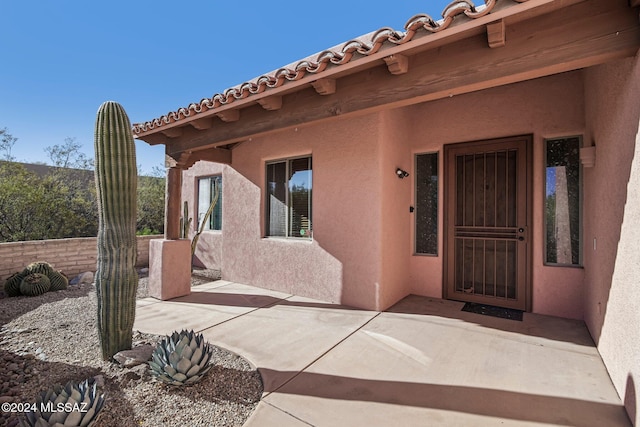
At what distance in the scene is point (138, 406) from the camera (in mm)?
2494

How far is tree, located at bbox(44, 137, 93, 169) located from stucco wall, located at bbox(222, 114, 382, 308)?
1108cm

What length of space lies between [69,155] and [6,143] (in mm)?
2643

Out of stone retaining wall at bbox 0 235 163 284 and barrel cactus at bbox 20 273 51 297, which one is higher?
stone retaining wall at bbox 0 235 163 284

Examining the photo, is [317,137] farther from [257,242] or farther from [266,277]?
[266,277]

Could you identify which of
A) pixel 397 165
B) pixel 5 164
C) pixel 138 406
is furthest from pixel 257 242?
pixel 5 164

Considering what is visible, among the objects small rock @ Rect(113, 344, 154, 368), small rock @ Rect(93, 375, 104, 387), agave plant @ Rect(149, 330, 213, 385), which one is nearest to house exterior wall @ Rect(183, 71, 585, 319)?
agave plant @ Rect(149, 330, 213, 385)

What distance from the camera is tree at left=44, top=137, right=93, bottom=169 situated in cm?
1323

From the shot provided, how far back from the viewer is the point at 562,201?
Answer: 4.71 meters

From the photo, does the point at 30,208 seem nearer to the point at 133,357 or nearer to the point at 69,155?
the point at 69,155

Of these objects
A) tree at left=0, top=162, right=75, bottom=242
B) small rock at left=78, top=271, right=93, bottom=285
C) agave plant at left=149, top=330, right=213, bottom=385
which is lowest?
small rock at left=78, top=271, right=93, bottom=285

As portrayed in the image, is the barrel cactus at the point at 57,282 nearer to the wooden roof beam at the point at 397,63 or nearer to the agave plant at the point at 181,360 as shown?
the agave plant at the point at 181,360

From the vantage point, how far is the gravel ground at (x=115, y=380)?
2371mm

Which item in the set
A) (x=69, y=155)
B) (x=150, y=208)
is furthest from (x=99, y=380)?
(x=69, y=155)

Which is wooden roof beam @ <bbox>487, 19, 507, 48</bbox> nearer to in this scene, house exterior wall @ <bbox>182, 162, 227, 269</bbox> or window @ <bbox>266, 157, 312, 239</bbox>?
window @ <bbox>266, 157, 312, 239</bbox>
